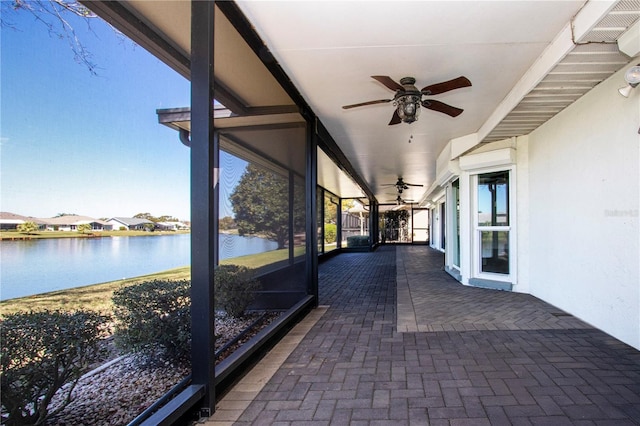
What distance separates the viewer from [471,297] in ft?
17.6

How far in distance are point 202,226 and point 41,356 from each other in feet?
2.93

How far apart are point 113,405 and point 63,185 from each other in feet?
4.19

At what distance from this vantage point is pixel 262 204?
3.82 metres

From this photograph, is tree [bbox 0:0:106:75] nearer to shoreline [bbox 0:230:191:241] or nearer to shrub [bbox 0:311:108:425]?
shoreline [bbox 0:230:191:241]

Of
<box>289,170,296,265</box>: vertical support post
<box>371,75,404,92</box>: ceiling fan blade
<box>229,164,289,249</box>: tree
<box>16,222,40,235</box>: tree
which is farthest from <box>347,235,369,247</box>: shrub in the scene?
<box>16,222,40,235</box>: tree

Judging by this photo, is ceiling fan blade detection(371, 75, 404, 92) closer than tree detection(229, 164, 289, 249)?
Yes

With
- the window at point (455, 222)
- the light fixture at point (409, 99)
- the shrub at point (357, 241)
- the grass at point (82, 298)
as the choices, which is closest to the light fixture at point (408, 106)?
the light fixture at point (409, 99)

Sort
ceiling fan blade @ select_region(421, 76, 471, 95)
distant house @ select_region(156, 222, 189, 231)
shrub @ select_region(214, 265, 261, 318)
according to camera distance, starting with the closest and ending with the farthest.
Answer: distant house @ select_region(156, 222, 189, 231) < shrub @ select_region(214, 265, 261, 318) < ceiling fan blade @ select_region(421, 76, 471, 95)

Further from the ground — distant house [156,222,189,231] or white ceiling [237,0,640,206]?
white ceiling [237,0,640,206]

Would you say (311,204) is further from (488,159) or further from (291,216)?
(488,159)

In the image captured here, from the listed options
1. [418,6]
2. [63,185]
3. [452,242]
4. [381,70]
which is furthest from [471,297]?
[63,185]

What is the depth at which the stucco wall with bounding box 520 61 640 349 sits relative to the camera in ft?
10.4

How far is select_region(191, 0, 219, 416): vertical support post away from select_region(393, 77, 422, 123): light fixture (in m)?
2.07

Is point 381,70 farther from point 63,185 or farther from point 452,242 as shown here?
point 452,242
